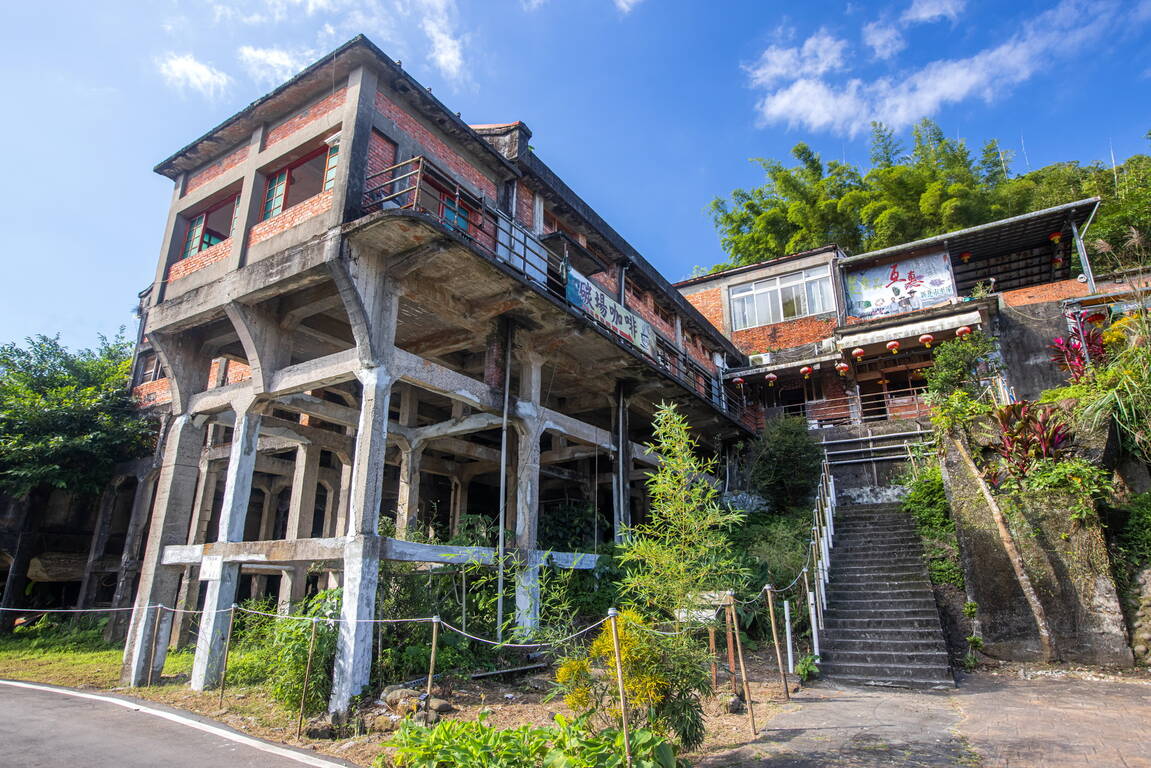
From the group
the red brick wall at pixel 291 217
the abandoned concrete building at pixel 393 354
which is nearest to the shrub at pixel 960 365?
the abandoned concrete building at pixel 393 354

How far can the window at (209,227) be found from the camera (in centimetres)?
1209

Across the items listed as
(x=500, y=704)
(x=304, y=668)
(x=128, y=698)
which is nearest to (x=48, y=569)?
(x=128, y=698)

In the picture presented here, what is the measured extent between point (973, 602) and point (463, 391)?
8.37 metres

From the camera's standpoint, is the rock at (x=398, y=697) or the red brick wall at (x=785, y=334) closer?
the rock at (x=398, y=697)

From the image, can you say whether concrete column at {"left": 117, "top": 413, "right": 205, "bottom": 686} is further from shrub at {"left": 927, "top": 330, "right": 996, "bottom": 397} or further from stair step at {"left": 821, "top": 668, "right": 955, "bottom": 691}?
shrub at {"left": 927, "top": 330, "right": 996, "bottom": 397}

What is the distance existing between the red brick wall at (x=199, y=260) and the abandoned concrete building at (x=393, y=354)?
0.29 ft

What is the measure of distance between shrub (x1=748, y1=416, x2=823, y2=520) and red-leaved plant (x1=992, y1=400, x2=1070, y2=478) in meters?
6.17

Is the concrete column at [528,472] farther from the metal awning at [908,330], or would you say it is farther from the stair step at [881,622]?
the metal awning at [908,330]

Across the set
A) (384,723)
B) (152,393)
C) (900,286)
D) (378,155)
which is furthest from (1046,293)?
(152,393)

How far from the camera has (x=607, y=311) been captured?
40.7ft

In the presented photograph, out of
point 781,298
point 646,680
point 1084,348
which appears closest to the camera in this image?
point 646,680

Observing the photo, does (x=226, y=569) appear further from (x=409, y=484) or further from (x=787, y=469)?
(x=787, y=469)

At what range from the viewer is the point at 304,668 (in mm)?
7586

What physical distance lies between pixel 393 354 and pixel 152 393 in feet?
41.4
